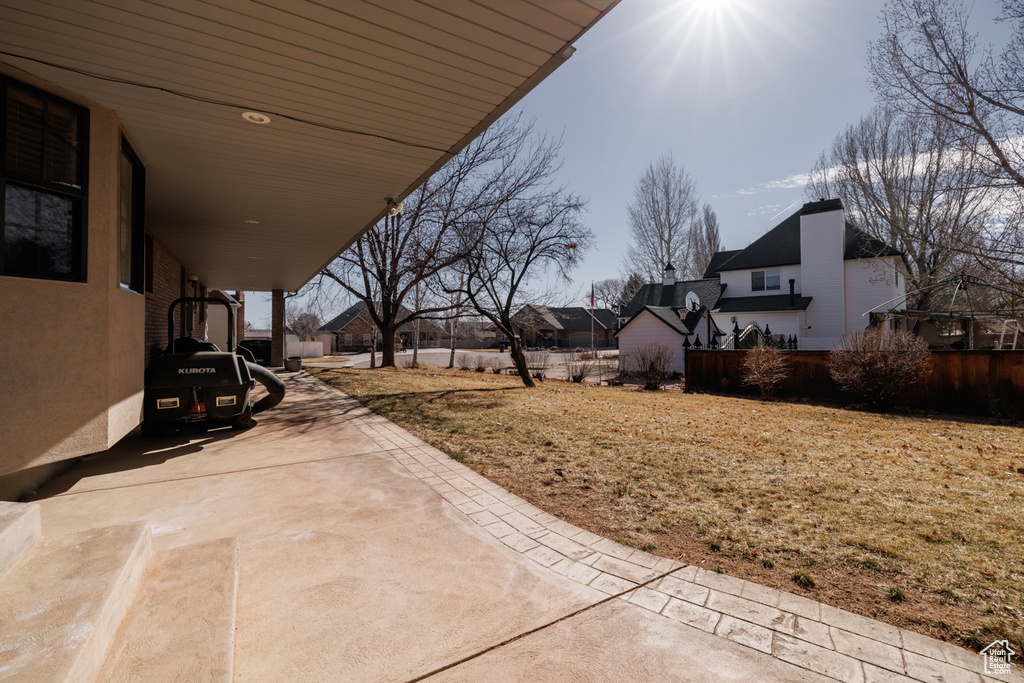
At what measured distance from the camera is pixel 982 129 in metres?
10.5

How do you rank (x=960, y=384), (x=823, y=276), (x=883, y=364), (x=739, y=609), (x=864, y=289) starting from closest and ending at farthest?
1. (x=739, y=609)
2. (x=960, y=384)
3. (x=883, y=364)
4. (x=864, y=289)
5. (x=823, y=276)

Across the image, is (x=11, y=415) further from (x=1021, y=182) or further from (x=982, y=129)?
(x=982, y=129)

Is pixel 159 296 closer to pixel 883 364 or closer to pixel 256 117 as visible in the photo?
pixel 256 117

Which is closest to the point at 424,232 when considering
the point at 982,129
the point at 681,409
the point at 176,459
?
the point at 681,409

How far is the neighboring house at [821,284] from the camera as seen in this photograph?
21266 millimetres

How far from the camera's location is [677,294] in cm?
2958

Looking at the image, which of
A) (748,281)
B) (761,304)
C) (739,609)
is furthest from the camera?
(748,281)

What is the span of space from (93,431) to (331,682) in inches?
126

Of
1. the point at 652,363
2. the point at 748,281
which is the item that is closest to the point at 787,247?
the point at 748,281

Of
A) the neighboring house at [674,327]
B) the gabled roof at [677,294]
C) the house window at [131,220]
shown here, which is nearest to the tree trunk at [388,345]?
the neighboring house at [674,327]

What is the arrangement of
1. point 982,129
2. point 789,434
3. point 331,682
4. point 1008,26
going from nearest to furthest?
1. point 331,682
2. point 789,434
3. point 1008,26
4. point 982,129

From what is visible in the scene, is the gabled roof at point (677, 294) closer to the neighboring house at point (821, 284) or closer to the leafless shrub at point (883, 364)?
the neighboring house at point (821, 284)

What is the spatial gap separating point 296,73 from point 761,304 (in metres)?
24.9

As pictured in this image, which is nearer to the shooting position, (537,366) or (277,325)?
(277,325)
